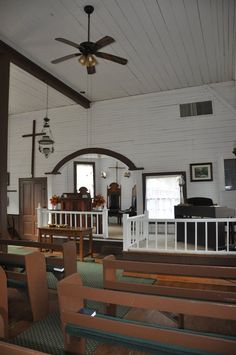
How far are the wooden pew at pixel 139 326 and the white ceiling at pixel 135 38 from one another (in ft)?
14.7

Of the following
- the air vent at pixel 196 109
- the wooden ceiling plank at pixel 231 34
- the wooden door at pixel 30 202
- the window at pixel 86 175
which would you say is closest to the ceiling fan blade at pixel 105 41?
the wooden ceiling plank at pixel 231 34

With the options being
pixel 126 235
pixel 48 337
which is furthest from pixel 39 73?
pixel 48 337

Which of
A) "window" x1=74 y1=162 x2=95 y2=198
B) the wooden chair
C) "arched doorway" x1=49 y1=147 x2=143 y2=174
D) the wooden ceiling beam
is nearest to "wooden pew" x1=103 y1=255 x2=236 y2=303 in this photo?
the wooden ceiling beam

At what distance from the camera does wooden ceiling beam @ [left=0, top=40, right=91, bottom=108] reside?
581 cm

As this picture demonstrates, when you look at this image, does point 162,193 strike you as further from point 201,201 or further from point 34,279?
point 34,279

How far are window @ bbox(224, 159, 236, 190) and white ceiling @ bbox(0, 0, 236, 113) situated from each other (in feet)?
7.24

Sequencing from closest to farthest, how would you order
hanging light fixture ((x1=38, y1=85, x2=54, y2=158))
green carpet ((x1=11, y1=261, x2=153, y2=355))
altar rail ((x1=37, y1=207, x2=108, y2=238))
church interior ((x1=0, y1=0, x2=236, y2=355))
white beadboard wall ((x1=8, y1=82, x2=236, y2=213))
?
church interior ((x1=0, y1=0, x2=236, y2=355)), green carpet ((x1=11, y1=261, x2=153, y2=355)), altar rail ((x1=37, y1=207, x2=108, y2=238)), white beadboard wall ((x1=8, y1=82, x2=236, y2=213)), hanging light fixture ((x1=38, y1=85, x2=54, y2=158))

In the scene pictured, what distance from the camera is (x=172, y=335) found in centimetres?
146

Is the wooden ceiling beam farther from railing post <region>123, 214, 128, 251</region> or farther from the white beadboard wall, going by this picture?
railing post <region>123, 214, 128, 251</region>

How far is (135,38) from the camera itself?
17.9ft

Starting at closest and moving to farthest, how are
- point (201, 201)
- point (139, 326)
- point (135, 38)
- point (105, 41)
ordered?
1. point (139, 326)
2. point (105, 41)
3. point (135, 38)
4. point (201, 201)

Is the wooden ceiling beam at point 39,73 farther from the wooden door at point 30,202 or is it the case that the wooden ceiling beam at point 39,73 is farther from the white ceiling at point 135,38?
the wooden door at point 30,202

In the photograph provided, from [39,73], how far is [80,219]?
3827 mm

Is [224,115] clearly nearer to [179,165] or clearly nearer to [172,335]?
[179,165]
